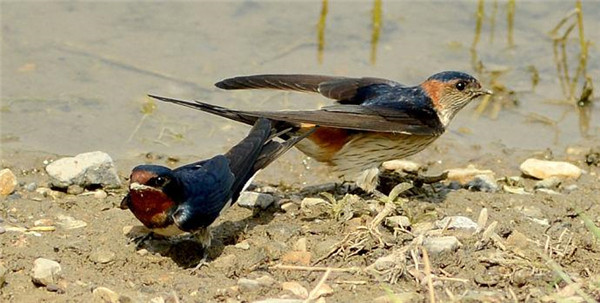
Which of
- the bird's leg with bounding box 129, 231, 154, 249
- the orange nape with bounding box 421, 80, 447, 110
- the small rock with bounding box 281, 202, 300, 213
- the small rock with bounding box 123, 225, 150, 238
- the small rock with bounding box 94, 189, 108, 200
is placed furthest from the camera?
the orange nape with bounding box 421, 80, 447, 110

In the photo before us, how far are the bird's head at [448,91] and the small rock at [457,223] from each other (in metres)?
1.19

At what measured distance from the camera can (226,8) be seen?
9430mm

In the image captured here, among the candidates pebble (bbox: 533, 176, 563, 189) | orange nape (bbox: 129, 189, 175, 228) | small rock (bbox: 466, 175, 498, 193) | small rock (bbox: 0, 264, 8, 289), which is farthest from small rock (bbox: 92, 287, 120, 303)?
pebble (bbox: 533, 176, 563, 189)

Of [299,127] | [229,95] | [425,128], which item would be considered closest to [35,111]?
[229,95]

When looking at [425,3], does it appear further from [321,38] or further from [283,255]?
[283,255]

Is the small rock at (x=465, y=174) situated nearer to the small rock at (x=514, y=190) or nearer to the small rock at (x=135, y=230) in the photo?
the small rock at (x=514, y=190)

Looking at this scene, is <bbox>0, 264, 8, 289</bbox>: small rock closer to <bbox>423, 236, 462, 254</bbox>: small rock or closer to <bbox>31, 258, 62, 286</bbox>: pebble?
<bbox>31, 258, 62, 286</bbox>: pebble

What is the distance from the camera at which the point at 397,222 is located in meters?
5.57

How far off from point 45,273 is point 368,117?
211cm

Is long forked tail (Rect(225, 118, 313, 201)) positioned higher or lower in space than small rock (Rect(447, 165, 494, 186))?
higher

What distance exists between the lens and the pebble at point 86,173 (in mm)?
6312

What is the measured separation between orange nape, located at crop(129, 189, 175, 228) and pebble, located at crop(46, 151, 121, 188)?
1029mm

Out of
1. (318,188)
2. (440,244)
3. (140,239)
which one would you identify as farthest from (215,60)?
(440,244)

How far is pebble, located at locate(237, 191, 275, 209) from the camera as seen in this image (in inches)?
239
